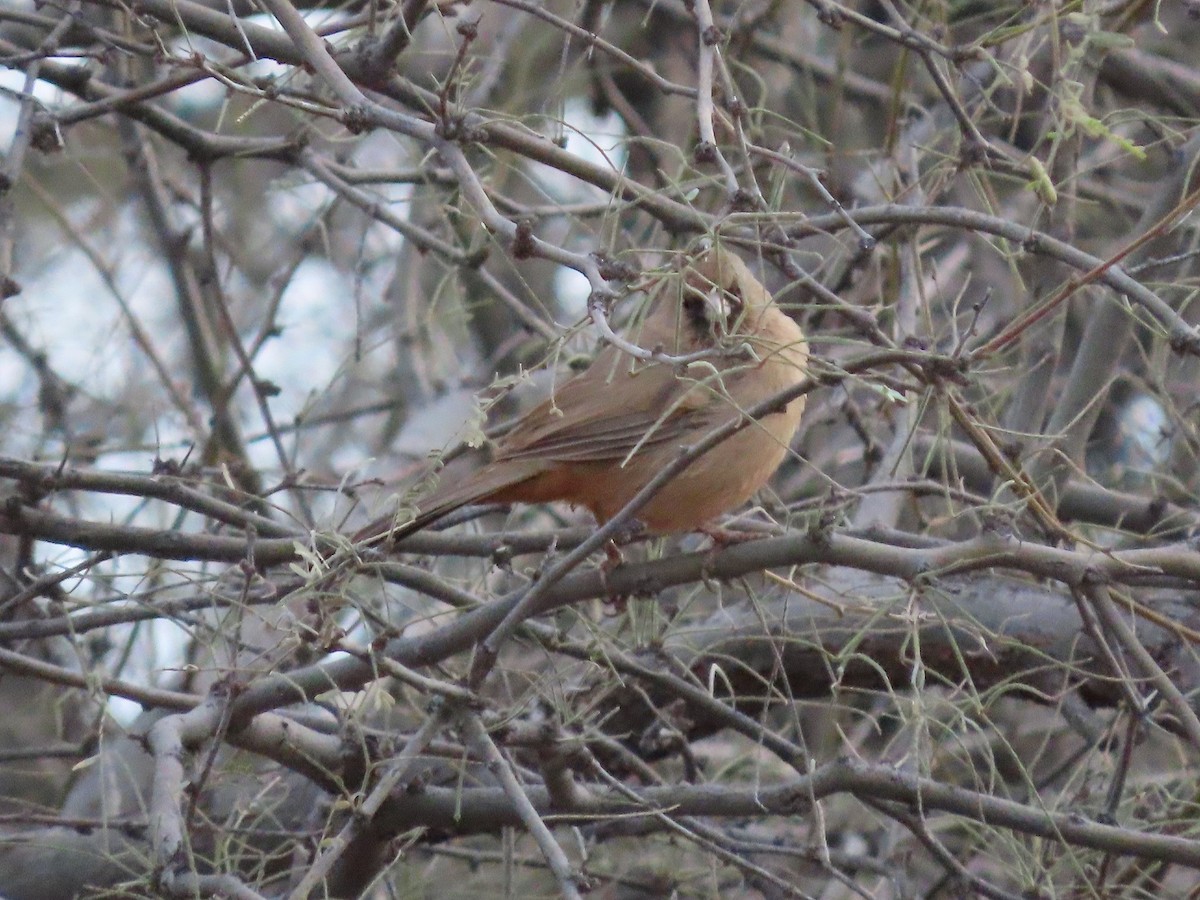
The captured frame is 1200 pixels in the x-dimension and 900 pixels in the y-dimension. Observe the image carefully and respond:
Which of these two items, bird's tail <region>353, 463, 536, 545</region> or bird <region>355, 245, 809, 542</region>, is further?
bird <region>355, 245, 809, 542</region>

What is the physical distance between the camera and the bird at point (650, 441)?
414 centimetres

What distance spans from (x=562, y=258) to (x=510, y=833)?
187 centimetres

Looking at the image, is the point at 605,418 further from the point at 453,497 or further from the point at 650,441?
the point at 453,497

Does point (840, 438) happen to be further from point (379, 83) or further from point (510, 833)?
point (379, 83)

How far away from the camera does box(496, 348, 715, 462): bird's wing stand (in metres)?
4.42

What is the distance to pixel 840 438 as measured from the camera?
696 cm

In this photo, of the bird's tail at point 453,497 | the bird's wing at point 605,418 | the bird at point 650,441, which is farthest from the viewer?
the bird's wing at point 605,418

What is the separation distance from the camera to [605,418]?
14.9 feet

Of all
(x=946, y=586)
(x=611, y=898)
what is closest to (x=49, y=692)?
(x=611, y=898)

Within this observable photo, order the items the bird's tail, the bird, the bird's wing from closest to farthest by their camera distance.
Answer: the bird's tail, the bird, the bird's wing

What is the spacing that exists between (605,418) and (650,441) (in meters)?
0.15

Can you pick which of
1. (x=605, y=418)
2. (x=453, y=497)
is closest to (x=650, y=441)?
(x=605, y=418)

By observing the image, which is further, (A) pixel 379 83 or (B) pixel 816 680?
(B) pixel 816 680

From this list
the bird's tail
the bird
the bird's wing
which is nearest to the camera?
the bird's tail
